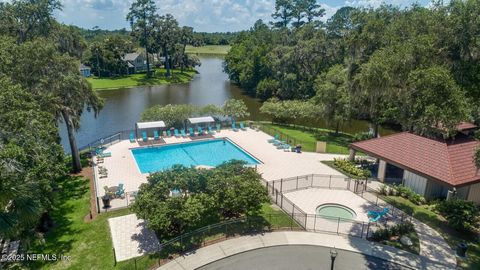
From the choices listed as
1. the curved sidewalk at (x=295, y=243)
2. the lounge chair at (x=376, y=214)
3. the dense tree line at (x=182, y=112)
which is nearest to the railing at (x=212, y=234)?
the curved sidewalk at (x=295, y=243)

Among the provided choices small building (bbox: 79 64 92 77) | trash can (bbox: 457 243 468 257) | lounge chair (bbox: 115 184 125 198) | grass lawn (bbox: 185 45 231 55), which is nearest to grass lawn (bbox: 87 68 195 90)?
small building (bbox: 79 64 92 77)

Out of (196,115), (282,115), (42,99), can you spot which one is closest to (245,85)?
(282,115)

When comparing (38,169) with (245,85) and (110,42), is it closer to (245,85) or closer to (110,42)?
(245,85)

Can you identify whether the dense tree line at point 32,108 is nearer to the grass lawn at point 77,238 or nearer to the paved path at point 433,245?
the grass lawn at point 77,238

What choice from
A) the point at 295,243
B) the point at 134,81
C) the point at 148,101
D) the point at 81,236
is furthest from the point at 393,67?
the point at 134,81

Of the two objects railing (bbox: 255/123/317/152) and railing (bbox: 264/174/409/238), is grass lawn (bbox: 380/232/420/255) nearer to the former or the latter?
railing (bbox: 264/174/409/238)
